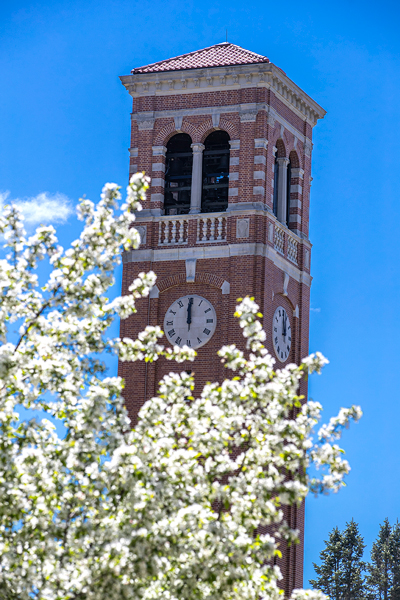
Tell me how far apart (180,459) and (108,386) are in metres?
1.47

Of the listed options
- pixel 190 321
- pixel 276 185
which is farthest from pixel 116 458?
pixel 276 185

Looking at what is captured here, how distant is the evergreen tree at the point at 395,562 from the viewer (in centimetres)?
6762

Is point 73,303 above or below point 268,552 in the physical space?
above

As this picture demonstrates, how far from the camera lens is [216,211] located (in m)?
41.0

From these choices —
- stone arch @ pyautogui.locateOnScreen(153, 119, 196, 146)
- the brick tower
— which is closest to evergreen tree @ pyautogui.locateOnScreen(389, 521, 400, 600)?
the brick tower

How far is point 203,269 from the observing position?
40.2 metres

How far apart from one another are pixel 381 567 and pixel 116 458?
179ft

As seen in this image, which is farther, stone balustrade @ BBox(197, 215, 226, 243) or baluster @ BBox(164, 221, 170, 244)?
baluster @ BBox(164, 221, 170, 244)

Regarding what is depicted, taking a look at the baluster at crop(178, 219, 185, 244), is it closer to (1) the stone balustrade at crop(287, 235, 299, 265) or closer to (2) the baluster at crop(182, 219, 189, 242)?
(2) the baluster at crop(182, 219, 189, 242)

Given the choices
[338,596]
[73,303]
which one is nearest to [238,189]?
[73,303]

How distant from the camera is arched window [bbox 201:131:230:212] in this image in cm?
4125

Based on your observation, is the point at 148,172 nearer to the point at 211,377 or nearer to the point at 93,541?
the point at 211,377

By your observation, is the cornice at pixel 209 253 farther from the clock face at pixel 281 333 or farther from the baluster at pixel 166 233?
the clock face at pixel 281 333

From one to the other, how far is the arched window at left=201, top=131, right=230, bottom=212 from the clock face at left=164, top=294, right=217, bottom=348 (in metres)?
3.12
